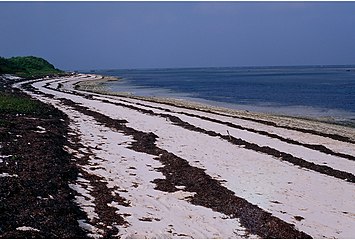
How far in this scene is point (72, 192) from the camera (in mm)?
10492

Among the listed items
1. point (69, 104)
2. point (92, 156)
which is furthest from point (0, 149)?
point (69, 104)

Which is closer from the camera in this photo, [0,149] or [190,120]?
[0,149]

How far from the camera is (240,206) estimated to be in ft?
33.9

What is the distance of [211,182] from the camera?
40.8ft

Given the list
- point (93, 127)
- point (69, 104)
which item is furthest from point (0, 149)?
point (69, 104)

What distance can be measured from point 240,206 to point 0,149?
25.4ft

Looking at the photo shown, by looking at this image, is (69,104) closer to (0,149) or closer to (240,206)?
(0,149)

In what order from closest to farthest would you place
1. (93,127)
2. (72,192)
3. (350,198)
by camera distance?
(72,192), (350,198), (93,127)

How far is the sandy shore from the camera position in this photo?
9094 mm

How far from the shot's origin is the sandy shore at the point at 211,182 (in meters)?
9.09

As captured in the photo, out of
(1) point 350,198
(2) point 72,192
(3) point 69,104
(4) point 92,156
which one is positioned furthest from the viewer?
(3) point 69,104

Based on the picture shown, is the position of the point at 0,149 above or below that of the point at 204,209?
above

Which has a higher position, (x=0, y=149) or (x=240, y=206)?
(x=0, y=149)

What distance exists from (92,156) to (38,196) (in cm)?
554
